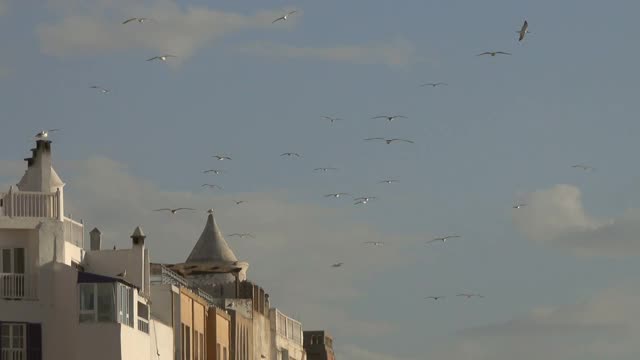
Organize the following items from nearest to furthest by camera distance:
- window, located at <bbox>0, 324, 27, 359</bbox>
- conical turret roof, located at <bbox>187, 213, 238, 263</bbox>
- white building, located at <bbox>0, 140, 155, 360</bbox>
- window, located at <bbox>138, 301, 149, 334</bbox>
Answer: window, located at <bbox>0, 324, 27, 359</bbox> → white building, located at <bbox>0, 140, 155, 360</bbox> → window, located at <bbox>138, 301, 149, 334</bbox> → conical turret roof, located at <bbox>187, 213, 238, 263</bbox>

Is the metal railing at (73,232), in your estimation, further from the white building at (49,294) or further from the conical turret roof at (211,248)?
the conical turret roof at (211,248)

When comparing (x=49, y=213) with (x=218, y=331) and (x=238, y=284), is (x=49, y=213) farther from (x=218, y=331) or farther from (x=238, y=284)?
(x=238, y=284)

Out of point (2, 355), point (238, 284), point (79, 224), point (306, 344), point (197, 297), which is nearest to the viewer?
point (2, 355)

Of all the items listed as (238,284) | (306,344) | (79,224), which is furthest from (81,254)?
(306,344)

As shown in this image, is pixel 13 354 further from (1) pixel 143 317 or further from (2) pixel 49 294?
(1) pixel 143 317

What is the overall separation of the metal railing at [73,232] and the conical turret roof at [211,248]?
163ft

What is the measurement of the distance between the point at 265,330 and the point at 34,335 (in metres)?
46.7

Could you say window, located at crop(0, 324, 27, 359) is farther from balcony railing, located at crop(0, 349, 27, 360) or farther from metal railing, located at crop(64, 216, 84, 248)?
metal railing, located at crop(64, 216, 84, 248)

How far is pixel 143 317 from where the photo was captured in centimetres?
10288

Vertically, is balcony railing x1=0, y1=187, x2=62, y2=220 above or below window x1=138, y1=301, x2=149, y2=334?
above

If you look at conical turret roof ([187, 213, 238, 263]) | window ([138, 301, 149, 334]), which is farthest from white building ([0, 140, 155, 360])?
conical turret roof ([187, 213, 238, 263])

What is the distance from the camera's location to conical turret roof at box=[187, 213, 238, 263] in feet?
500

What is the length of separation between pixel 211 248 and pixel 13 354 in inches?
2277

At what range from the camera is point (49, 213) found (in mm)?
98250
